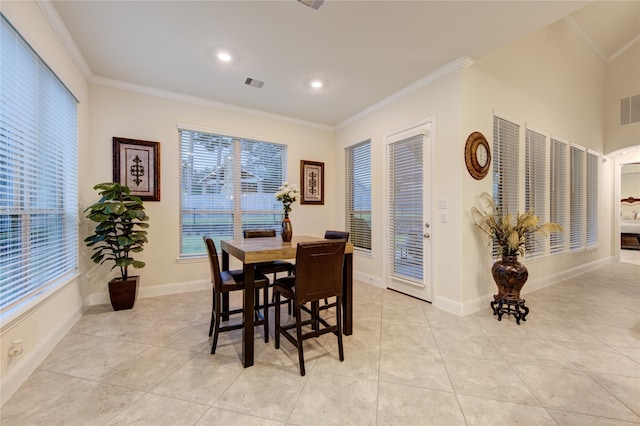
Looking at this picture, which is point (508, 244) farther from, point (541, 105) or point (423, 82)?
point (541, 105)

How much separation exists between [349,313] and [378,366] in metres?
0.58

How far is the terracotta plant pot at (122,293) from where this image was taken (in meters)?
3.06

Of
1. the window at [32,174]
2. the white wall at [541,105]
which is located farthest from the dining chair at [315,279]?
the window at [32,174]

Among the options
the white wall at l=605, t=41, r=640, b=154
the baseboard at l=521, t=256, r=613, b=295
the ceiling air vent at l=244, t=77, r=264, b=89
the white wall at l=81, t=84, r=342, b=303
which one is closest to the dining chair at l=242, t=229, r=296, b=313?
the white wall at l=81, t=84, r=342, b=303

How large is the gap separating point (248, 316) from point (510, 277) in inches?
109

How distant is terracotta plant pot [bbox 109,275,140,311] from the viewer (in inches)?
120

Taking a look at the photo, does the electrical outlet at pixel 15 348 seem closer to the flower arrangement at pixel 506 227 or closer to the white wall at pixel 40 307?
the white wall at pixel 40 307

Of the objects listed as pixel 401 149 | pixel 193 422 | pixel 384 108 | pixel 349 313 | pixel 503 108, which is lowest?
pixel 193 422

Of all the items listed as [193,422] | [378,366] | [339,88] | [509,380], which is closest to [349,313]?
[378,366]

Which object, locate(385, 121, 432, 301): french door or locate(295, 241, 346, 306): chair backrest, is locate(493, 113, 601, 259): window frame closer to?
locate(385, 121, 432, 301): french door

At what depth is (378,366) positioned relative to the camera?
197 centimetres

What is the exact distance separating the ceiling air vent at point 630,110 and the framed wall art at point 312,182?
6.06 metres

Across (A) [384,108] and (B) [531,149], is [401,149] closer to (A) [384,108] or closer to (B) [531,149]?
(A) [384,108]

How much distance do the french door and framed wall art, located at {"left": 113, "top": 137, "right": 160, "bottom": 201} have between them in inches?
133
